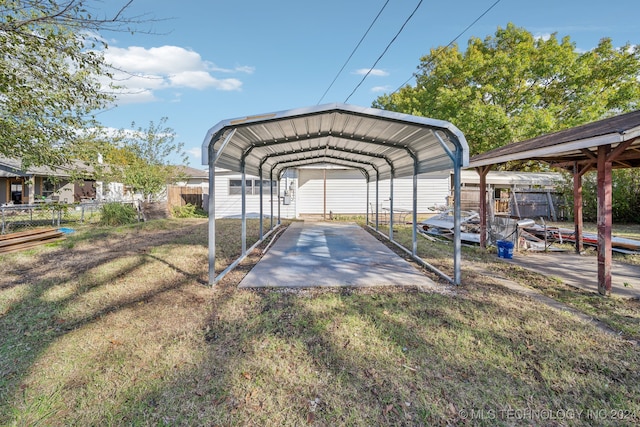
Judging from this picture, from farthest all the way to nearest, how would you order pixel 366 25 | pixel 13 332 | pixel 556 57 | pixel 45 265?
1. pixel 556 57
2. pixel 366 25
3. pixel 45 265
4. pixel 13 332

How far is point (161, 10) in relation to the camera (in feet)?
14.5

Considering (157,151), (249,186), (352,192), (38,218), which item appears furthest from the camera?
(157,151)

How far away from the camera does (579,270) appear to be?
5770 millimetres

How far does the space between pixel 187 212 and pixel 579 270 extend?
614 inches

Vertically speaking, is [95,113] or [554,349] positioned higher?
[95,113]

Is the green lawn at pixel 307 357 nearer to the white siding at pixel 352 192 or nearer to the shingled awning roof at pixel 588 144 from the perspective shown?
the shingled awning roof at pixel 588 144

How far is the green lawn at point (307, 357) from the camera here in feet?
6.70

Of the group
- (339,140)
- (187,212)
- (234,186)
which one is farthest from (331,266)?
(187,212)

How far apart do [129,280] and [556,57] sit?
2091cm

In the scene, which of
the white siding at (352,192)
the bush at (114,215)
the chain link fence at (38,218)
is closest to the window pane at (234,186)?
the white siding at (352,192)

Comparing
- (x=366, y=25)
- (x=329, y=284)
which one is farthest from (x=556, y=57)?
(x=329, y=284)

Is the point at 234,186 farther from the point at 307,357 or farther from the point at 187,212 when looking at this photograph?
the point at 307,357

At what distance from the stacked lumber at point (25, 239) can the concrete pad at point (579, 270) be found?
1124 cm

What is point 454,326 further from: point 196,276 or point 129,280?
point 129,280
